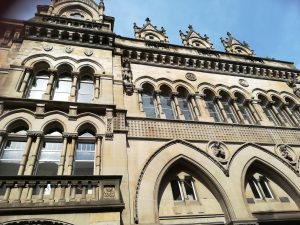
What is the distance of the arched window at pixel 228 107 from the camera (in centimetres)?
1316

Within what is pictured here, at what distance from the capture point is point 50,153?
8.62m

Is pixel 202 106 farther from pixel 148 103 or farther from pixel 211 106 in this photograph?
pixel 148 103

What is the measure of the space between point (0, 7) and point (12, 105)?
9161 millimetres

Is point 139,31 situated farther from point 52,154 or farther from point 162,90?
point 52,154

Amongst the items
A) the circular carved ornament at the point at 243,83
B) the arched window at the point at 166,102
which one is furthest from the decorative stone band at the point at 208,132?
the circular carved ornament at the point at 243,83

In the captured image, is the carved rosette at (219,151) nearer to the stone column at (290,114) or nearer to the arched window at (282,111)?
the arched window at (282,111)

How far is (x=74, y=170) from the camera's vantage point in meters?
8.30

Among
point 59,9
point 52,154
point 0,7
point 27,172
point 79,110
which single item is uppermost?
point 59,9

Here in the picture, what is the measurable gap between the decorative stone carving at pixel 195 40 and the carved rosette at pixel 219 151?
10.1 meters

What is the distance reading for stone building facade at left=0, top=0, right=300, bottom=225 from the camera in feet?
23.3

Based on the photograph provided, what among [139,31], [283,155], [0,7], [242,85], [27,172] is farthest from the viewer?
[139,31]

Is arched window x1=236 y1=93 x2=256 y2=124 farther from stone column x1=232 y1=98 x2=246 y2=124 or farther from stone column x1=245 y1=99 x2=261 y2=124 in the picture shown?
stone column x1=232 y1=98 x2=246 y2=124

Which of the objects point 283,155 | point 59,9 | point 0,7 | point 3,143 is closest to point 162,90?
point 283,155

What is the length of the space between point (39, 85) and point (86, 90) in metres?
2.03
